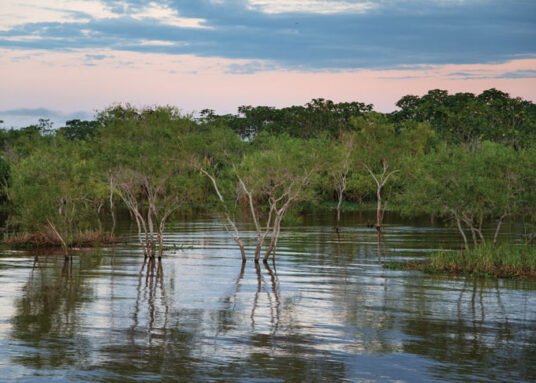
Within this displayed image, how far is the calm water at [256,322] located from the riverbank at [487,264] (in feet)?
6.41

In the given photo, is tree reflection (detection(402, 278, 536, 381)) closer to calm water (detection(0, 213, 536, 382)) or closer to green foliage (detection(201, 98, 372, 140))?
calm water (detection(0, 213, 536, 382))

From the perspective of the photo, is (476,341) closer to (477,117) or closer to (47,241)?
(47,241)

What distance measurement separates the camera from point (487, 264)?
3897cm

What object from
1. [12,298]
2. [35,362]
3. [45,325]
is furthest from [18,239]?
[35,362]

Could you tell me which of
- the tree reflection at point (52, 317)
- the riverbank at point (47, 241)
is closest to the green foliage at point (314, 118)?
the riverbank at point (47, 241)

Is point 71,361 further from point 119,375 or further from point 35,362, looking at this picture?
point 119,375

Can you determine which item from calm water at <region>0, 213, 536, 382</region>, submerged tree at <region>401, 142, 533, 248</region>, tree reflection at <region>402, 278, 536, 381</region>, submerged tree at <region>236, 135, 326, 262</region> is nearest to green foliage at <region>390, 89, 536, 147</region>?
submerged tree at <region>401, 142, 533, 248</region>

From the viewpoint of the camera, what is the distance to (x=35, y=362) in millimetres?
19500

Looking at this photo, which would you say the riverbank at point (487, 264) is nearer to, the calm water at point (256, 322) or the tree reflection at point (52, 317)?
the calm water at point (256, 322)

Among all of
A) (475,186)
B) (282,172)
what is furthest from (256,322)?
(475,186)

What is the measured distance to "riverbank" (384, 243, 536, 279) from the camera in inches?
1508

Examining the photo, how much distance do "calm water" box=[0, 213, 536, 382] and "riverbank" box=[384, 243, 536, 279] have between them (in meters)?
1.95

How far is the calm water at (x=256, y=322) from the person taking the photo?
19125 mm

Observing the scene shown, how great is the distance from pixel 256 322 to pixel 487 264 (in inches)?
731
